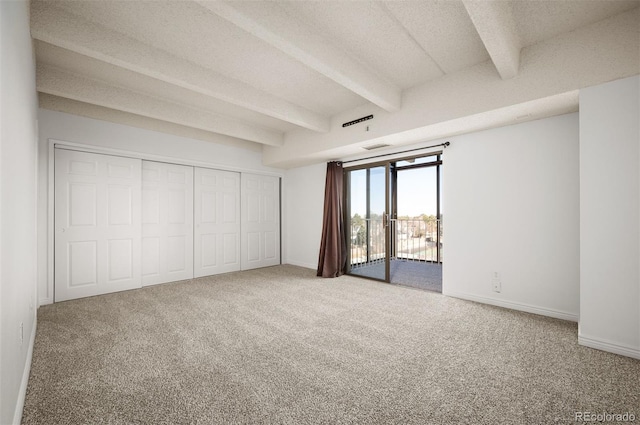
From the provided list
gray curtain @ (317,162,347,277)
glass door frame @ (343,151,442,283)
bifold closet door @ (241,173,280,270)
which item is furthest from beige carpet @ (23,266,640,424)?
bifold closet door @ (241,173,280,270)

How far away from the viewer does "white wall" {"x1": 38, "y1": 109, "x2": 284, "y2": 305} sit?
3.44m

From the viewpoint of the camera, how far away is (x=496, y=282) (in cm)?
340

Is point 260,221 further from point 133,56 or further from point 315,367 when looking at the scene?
point 315,367

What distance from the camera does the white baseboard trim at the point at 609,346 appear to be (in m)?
2.16

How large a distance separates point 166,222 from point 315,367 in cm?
370

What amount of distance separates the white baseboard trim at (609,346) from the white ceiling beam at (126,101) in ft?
15.7

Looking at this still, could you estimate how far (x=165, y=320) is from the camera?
9.50 ft

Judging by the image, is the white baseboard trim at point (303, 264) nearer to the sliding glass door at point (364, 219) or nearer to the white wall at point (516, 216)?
the sliding glass door at point (364, 219)

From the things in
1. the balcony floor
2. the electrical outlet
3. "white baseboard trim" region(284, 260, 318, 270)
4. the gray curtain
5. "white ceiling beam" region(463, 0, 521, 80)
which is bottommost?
the balcony floor

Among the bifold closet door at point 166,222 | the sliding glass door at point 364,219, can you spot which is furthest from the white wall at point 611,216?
the bifold closet door at point 166,222

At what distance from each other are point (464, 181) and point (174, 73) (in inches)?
141

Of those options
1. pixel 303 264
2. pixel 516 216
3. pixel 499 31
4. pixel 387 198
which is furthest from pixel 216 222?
pixel 499 31

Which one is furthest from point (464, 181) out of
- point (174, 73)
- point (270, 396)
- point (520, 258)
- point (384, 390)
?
point (174, 73)

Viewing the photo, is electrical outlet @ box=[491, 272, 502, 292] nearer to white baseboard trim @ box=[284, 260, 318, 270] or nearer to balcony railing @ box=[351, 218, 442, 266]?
balcony railing @ box=[351, 218, 442, 266]
